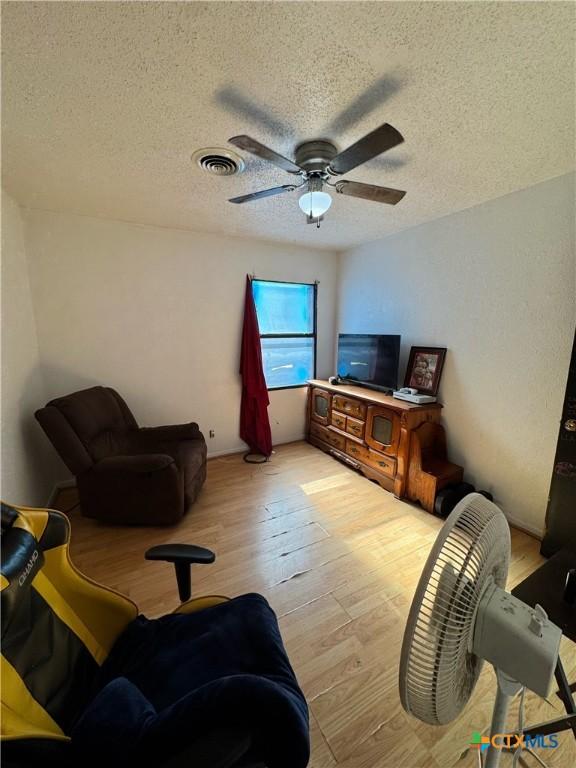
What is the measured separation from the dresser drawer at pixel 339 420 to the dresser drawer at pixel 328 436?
100mm

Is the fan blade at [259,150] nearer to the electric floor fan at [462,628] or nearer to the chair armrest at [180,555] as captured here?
the electric floor fan at [462,628]

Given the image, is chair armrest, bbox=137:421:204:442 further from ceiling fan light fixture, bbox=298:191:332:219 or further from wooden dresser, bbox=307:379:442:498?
ceiling fan light fixture, bbox=298:191:332:219

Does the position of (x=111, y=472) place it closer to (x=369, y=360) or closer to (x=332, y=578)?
(x=332, y=578)

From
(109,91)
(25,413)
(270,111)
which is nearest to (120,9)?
(109,91)

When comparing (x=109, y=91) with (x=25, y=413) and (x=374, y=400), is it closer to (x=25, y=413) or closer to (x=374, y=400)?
(x=25, y=413)

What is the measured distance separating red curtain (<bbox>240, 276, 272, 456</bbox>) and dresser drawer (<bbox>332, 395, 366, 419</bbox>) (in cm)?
78

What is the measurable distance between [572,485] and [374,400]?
55.7 inches

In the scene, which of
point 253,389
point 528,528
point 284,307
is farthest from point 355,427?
point 284,307

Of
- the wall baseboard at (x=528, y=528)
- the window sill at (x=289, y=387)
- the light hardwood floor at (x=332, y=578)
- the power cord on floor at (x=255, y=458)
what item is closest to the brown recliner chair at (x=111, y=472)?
the light hardwood floor at (x=332, y=578)

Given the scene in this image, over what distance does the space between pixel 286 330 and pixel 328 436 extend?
1.36m

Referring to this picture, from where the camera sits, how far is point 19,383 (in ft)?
7.16

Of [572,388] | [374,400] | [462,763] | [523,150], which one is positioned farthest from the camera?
[374,400]

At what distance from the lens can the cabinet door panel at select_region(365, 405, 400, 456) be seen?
2.68 m

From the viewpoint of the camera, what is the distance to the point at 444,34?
3.26ft
